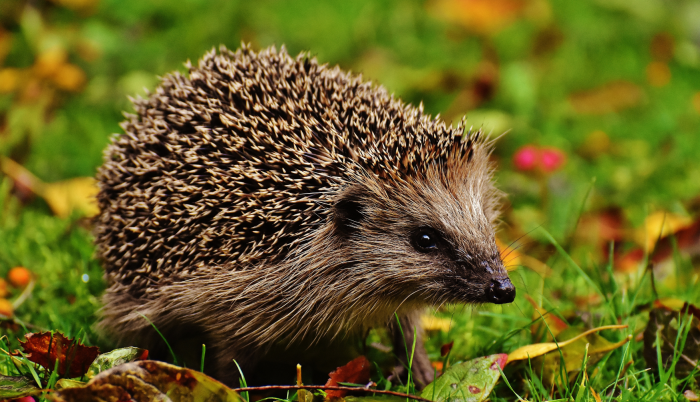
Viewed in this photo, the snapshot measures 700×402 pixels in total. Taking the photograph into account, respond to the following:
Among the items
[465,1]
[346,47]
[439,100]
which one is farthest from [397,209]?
[465,1]

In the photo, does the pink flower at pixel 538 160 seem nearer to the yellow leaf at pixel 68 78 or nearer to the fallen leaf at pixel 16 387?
the fallen leaf at pixel 16 387

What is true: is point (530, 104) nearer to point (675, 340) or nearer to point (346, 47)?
point (346, 47)

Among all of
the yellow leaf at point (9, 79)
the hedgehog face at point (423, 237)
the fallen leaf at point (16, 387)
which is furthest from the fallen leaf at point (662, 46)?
the fallen leaf at point (16, 387)

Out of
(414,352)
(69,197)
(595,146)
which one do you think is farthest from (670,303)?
(69,197)

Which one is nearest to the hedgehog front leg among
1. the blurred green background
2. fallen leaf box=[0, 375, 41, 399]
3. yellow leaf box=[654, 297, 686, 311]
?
the blurred green background

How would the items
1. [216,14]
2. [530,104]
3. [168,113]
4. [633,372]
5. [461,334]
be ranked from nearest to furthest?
[633,372] < [168,113] < [461,334] < [530,104] < [216,14]

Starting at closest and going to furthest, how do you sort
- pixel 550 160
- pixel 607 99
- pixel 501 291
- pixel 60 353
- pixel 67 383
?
pixel 67 383 → pixel 60 353 → pixel 501 291 → pixel 550 160 → pixel 607 99

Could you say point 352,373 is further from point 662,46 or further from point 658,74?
point 662,46
